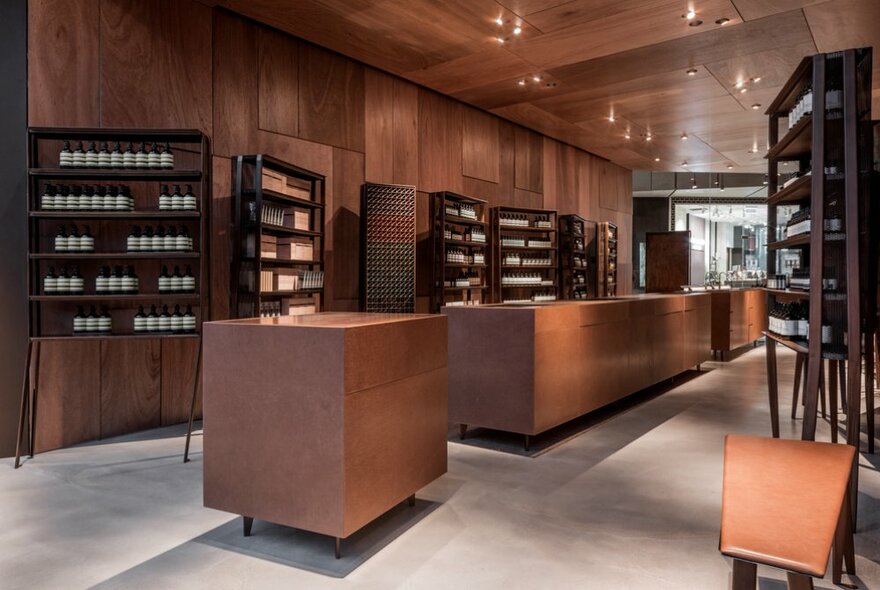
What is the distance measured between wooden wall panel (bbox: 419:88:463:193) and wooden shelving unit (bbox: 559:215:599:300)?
278 cm

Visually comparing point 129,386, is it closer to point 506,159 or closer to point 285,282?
point 285,282

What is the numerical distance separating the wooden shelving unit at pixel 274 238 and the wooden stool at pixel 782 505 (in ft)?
12.4

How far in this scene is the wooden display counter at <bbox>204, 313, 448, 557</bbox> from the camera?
2430mm

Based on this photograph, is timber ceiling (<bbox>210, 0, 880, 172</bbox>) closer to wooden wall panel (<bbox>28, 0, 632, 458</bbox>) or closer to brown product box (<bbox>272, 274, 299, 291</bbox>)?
wooden wall panel (<bbox>28, 0, 632, 458</bbox>)

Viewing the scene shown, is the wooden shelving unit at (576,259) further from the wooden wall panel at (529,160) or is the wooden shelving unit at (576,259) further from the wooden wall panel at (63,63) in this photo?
the wooden wall panel at (63,63)

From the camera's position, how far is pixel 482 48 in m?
6.07

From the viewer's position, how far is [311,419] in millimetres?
2471

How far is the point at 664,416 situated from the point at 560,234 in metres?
5.27

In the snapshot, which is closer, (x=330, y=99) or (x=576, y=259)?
(x=330, y=99)

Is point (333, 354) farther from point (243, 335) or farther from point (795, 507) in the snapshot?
point (795, 507)

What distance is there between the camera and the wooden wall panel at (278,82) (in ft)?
18.1

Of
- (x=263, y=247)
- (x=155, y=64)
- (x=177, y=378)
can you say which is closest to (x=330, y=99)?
(x=155, y=64)

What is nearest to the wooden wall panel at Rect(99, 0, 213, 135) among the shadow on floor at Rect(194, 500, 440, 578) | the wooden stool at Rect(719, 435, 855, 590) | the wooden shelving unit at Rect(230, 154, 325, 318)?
the wooden shelving unit at Rect(230, 154, 325, 318)

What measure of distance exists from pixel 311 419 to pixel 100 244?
3.10m
